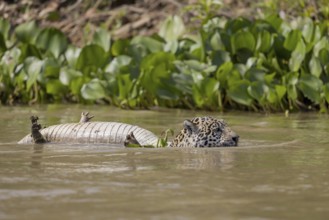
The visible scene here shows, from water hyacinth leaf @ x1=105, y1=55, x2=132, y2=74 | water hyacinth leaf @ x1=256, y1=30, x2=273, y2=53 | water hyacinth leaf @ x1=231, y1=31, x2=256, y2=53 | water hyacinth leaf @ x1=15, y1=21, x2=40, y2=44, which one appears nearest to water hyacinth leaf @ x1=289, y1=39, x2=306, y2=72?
water hyacinth leaf @ x1=256, y1=30, x2=273, y2=53

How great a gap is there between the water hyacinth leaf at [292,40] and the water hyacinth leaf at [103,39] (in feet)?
9.10

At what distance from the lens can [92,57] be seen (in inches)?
524

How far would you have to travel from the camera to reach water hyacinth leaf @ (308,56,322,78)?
11727 mm

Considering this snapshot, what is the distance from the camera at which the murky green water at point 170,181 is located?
4.73m

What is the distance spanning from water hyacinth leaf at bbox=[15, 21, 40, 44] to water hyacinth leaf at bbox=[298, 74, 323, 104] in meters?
4.64

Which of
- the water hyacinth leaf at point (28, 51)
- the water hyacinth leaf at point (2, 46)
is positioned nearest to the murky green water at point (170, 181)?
the water hyacinth leaf at point (28, 51)

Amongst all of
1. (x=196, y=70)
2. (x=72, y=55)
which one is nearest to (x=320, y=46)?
(x=196, y=70)

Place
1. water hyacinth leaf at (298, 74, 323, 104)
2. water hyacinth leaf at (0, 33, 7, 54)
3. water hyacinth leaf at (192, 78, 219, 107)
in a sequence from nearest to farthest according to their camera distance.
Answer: water hyacinth leaf at (298, 74, 323, 104) → water hyacinth leaf at (192, 78, 219, 107) → water hyacinth leaf at (0, 33, 7, 54)

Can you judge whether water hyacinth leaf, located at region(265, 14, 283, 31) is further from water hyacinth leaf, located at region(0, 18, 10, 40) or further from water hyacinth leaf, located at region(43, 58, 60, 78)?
water hyacinth leaf, located at region(0, 18, 10, 40)

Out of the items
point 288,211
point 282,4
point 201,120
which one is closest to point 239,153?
point 201,120

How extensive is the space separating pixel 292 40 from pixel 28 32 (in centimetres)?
430

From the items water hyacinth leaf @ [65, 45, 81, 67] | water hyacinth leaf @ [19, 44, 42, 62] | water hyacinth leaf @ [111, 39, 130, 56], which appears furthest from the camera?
water hyacinth leaf @ [19, 44, 42, 62]

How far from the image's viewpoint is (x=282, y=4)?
14859 millimetres

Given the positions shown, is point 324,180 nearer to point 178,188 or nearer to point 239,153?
point 178,188
